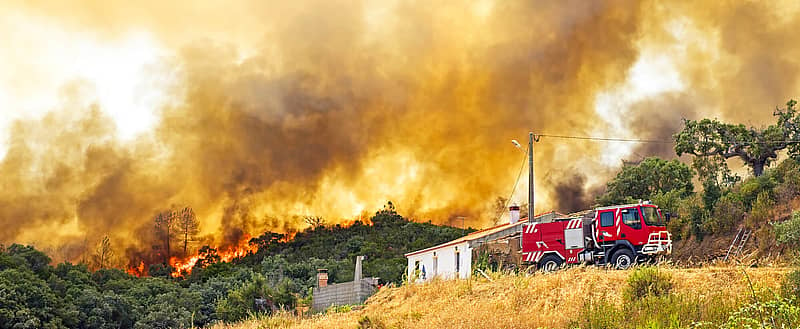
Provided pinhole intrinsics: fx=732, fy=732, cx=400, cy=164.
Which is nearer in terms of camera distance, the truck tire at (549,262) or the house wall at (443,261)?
the truck tire at (549,262)

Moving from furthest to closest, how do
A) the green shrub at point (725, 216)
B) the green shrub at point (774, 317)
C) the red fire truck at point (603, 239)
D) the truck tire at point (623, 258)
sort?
the green shrub at point (725, 216) < the red fire truck at point (603, 239) < the truck tire at point (623, 258) < the green shrub at point (774, 317)

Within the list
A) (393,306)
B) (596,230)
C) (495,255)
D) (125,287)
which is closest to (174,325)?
(125,287)

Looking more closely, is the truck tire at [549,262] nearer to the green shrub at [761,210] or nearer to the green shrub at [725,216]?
the green shrub at [761,210]

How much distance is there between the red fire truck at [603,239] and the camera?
88.5 ft

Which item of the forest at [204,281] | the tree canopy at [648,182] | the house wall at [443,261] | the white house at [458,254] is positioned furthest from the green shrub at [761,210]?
the forest at [204,281]

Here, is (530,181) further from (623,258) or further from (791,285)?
(791,285)

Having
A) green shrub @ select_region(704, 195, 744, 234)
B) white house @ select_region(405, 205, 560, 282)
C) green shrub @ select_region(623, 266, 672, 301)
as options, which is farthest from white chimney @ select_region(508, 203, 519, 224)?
green shrub @ select_region(623, 266, 672, 301)

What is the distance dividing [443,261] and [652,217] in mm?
16800

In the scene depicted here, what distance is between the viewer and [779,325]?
12.6 m

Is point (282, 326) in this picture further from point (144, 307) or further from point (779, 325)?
point (144, 307)

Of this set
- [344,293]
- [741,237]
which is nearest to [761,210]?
[741,237]

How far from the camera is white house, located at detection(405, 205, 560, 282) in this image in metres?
38.1

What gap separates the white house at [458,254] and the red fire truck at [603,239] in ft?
19.6

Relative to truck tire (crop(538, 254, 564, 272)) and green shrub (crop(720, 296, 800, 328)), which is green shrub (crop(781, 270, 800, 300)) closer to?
green shrub (crop(720, 296, 800, 328))
